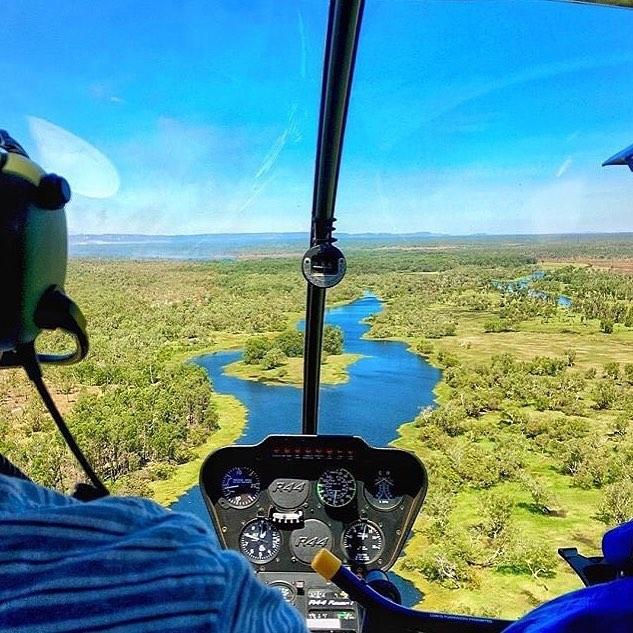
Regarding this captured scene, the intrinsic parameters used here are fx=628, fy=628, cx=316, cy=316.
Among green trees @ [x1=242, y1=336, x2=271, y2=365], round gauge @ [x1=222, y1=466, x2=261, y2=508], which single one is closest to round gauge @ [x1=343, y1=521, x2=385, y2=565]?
Result: round gauge @ [x1=222, y1=466, x2=261, y2=508]

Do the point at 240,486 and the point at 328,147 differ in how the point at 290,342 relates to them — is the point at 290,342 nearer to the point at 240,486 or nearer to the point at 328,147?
the point at 240,486

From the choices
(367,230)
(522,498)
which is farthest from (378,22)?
(522,498)

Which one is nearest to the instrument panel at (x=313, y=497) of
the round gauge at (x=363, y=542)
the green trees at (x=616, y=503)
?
the round gauge at (x=363, y=542)

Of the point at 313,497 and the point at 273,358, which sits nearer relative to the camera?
the point at 313,497

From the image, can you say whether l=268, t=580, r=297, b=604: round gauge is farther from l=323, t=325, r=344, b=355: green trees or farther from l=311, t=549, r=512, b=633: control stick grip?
l=323, t=325, r=344, b=355: green trees

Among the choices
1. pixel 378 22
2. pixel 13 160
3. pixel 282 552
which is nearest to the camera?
pixel 13 160

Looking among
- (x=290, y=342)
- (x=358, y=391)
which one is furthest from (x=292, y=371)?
(x=358, y=391)

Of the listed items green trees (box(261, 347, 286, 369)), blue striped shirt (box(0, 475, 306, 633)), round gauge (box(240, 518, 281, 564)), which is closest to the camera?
blue striped shirt (box(0, 475, 306, 633))

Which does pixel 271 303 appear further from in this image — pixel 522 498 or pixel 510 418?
pixel 522 498
